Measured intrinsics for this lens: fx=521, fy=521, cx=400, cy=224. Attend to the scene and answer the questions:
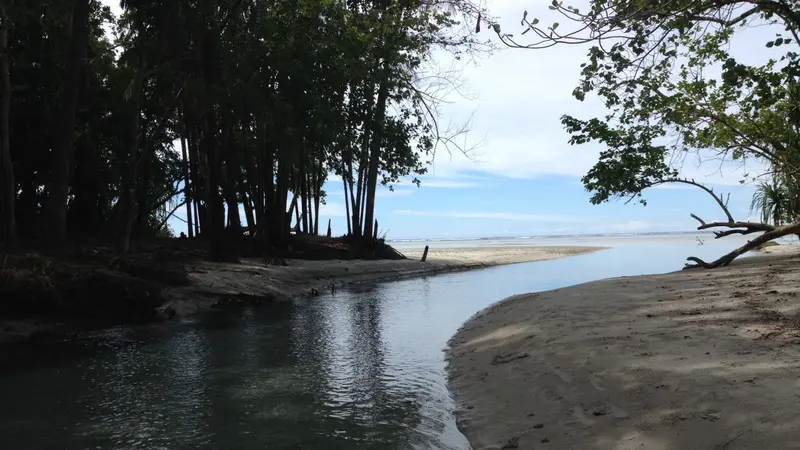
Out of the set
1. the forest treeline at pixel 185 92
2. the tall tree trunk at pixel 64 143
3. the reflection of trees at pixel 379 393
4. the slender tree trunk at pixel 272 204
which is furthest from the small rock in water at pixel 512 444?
the slender tree trunk at pixel 272 204

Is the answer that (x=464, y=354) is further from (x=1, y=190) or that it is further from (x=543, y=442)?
(x=1, y=190)

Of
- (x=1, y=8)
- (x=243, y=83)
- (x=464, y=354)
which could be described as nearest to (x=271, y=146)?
(x=243, y=83)

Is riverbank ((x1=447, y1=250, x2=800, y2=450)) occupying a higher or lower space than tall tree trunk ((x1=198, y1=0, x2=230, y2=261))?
lower

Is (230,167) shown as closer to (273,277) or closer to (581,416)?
(273,277)

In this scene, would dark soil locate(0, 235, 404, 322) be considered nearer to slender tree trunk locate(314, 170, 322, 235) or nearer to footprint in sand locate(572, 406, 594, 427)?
footprint in sand locate(572, 406, 594, 427)

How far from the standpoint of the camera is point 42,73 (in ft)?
59.3

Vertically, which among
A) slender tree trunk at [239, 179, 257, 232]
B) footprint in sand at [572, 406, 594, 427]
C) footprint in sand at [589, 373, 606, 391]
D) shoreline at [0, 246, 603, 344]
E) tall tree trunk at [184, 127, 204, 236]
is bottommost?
footprint in sand at [572, 406, 594, 427]

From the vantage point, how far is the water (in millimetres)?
5027

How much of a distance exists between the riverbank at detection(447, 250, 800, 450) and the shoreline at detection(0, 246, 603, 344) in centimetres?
765

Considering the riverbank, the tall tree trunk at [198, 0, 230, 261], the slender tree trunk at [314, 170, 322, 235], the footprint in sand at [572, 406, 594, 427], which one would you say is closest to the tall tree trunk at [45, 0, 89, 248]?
the tall tree trunk at [198, 0, 230, 261]

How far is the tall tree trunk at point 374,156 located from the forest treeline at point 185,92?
0.63 m

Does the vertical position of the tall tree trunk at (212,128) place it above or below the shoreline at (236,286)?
above

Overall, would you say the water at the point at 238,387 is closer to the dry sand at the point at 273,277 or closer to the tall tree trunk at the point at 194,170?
the dry sand at the point at 273,277

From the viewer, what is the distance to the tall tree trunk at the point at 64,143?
13.4 metres
